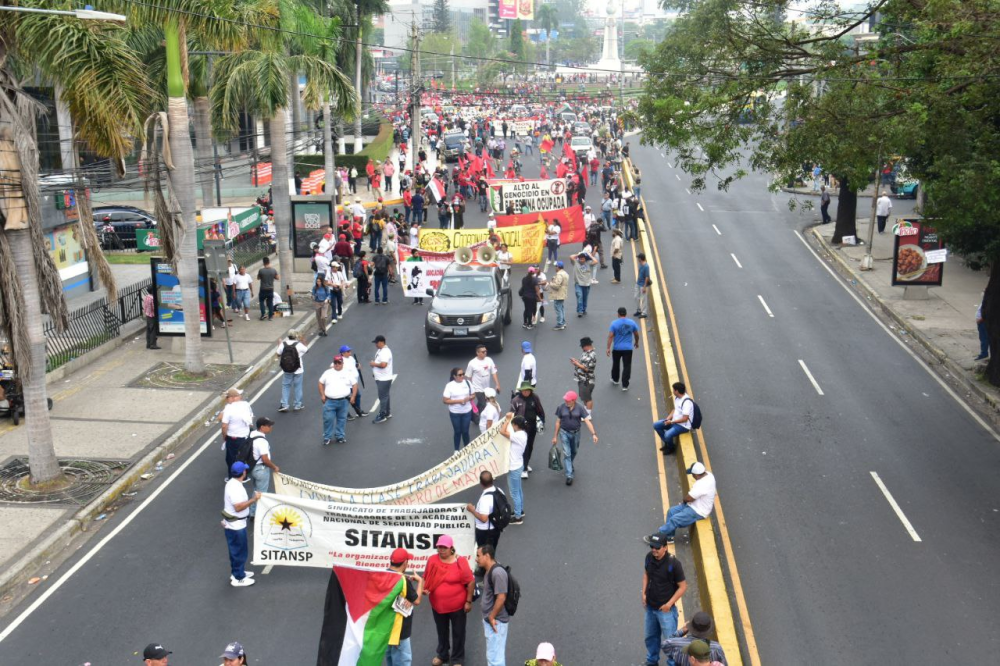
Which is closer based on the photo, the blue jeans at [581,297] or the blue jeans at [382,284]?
the blue jeans at [581,297]

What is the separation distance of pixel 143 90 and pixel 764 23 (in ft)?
35.4

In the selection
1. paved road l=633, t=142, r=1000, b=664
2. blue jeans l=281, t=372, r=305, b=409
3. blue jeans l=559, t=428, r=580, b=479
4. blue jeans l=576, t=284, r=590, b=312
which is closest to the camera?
paved road l=633, t=142, r=1000, b=664

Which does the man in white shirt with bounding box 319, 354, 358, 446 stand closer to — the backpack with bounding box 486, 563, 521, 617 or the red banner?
the backpack with bounding box 486, 563, 521, 617

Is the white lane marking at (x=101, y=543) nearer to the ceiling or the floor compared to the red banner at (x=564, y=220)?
nearer to the floor

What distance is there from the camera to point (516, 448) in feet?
45.9

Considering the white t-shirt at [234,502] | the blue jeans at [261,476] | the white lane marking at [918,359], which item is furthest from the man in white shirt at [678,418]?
the white t-shirt at [234,502]

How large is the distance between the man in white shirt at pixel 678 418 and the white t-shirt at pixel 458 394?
10.2 ft

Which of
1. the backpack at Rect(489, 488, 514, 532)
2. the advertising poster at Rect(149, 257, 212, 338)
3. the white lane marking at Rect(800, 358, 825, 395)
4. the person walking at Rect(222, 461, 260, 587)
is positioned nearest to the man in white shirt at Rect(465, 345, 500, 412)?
the backpack at Rect(489, 488, 514, 532)

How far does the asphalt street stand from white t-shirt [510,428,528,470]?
0.86 m

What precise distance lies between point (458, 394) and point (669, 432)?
11.1 ft

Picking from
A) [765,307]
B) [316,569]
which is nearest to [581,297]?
[765,307]

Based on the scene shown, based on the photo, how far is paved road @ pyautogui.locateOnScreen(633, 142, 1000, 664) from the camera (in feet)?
38.4

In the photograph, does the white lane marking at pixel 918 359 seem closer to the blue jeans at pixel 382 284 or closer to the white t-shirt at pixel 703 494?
the white t-shirt at pixel 703 494

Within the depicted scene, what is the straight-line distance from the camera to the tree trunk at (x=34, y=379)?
1532 cm
